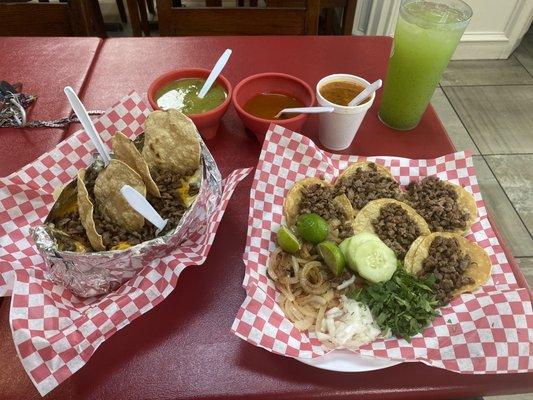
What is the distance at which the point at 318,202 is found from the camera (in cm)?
135

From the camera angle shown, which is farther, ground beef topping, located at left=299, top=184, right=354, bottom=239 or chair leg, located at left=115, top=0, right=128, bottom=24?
chair leg, located at left=115, top=0, right=128, bottom=24

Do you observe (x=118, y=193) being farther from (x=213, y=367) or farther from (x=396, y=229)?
(x=396, y=229)

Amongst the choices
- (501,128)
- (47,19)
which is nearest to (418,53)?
(47,19)

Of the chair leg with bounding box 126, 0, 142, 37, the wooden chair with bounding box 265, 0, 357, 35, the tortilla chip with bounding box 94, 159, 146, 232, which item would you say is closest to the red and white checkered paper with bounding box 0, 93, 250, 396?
the tortilla chip with bounding box 94, 159, 146, 232

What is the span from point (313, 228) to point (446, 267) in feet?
1.28

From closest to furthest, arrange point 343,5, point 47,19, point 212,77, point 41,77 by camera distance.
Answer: point 212,77
point 41,77
point 47,19
point 343,5

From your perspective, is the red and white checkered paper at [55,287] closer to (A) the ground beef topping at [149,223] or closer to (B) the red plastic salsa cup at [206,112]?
(A) the ground beef topping at [149,223]

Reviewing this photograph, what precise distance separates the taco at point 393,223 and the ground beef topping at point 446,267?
0.07 metres

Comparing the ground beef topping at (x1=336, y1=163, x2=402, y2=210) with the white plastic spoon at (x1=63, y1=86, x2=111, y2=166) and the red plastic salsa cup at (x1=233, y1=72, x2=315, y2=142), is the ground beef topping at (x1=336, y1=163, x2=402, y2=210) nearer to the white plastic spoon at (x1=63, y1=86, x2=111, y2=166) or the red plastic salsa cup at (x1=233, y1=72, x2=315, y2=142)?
the red plastic salsa cup at (x1=233, y1=72, x2=315, y2=142)

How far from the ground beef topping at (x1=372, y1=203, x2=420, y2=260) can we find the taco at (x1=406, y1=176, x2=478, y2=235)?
0.08 metres

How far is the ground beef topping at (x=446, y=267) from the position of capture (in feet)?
3.83

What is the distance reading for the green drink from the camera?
1481 millimetres

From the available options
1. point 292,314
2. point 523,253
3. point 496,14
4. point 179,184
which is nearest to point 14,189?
point 179,184

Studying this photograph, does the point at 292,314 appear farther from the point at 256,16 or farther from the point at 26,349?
the point at 256,16
